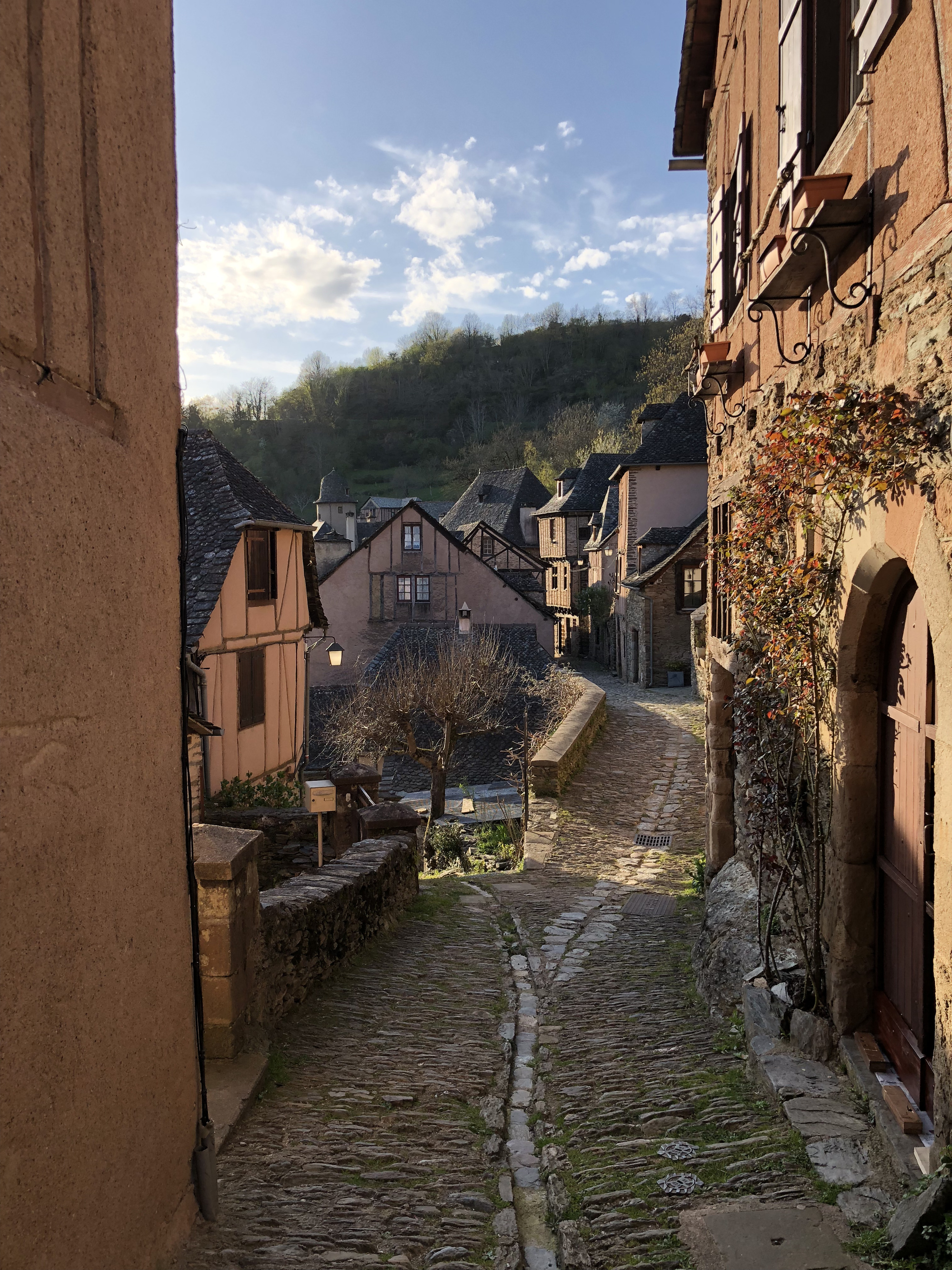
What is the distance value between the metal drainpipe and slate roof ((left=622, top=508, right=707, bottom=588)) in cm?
1702

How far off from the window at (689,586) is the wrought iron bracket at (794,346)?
70.0 ft

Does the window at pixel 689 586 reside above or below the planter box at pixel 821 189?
below

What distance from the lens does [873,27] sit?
390cm

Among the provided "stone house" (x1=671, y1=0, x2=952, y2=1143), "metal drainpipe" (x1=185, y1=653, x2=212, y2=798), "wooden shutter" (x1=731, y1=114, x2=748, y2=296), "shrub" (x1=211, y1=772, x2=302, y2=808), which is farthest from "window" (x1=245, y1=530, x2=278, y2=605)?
"stone house" (x1=671, y1=0, x2=952, y2=1143)

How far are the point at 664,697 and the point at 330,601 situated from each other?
11.7m

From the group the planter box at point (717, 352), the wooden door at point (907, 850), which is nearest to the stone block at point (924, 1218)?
the wooden door at point (907, 850)

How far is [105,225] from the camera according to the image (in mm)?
2891

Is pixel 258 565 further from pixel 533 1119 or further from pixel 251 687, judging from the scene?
pixel 533 1119

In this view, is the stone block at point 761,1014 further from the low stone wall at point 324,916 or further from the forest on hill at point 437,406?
the forest on hill at point 437,406

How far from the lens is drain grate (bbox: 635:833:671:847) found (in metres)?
12.7

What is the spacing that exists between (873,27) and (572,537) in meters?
38.7

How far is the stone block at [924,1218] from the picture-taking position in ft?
A: 9.69

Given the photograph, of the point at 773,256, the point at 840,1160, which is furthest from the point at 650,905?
the point at 773,256

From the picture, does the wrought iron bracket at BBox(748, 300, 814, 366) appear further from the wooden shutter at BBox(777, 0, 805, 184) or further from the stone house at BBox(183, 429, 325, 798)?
the stone house at BBox(183, 429, 325, 798)
